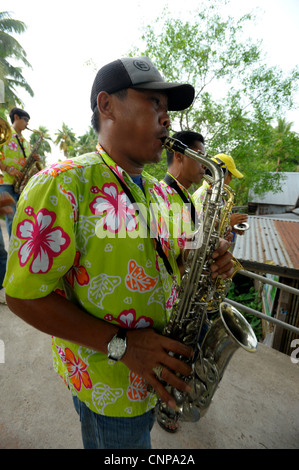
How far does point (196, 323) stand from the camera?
55.9 inches

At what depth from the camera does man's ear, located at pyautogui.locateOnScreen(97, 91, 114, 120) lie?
4.10ft

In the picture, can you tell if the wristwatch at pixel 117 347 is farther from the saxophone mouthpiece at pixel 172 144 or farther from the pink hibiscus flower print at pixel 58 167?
the saxophone mouthpiece at pixel 172 144

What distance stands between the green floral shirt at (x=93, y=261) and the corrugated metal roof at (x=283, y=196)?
1932cm

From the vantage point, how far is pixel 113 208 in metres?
1.08

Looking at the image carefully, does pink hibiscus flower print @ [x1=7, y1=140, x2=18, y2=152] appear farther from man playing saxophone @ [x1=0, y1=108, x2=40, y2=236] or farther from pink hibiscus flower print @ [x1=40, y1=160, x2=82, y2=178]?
pink hibiscus flower print @ [x1=40, y1=160, x2=82, y2=178]

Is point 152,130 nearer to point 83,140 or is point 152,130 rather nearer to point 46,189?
point 46,189

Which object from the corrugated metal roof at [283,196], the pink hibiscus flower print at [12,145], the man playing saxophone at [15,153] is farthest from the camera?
the corrugated metal roof at [283,196]

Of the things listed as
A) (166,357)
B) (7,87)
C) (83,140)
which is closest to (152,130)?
(166,357)

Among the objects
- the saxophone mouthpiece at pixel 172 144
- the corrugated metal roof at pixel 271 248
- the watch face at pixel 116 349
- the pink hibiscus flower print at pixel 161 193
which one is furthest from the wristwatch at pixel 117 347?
the corrugated metal roof at pixel 271 248

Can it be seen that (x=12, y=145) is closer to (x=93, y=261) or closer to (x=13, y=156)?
(x=13, y=156)

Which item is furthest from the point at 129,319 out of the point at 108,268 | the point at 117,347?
the point at 108,268

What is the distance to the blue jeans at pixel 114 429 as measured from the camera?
46.3 inches

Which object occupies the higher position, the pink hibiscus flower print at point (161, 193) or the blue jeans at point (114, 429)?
the pink hibiscus flower print at point (161, 193)

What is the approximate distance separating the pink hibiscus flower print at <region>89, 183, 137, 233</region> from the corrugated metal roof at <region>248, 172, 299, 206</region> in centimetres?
1933
